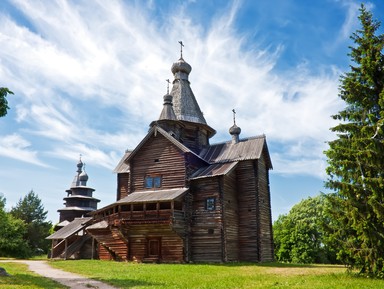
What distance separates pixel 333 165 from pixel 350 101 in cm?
308

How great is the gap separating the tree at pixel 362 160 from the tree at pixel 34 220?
168 feet

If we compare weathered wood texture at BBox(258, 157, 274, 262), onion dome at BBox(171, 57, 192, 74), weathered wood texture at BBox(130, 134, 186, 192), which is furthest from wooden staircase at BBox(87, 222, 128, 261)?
onion dome at BBox(171, 57, 192, 74)

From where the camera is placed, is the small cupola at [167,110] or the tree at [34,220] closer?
the small cupola at [167,110]

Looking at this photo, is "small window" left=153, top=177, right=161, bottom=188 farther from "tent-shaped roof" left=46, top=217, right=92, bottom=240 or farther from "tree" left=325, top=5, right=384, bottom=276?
"tree" left=325, top=5, right=384, bottom=276

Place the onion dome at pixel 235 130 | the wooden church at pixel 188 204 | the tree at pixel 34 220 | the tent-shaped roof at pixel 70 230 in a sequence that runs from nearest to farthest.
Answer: the wooden church at pixel 188 204 → the onion dome at pixel 235 130 → the tent-shaped roof at pixel 70 230 → the tree at pixel 34 220

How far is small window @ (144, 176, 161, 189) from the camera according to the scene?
3109 cm

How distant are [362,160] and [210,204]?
15.4m

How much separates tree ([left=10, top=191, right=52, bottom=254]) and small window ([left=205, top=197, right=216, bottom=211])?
3761 centimetres

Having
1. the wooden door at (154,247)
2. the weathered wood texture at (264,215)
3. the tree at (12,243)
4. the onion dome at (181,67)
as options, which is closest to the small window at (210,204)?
the wooden door at (154,247)

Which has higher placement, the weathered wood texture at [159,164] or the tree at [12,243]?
the weathered wood texture at [159,164]

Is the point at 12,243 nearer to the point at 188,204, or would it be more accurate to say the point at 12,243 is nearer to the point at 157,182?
the point at 157,182

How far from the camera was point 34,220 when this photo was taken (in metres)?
61.9

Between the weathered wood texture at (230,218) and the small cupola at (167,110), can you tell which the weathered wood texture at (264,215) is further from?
the small cupola at (167,110)

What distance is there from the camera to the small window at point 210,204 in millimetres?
28984
